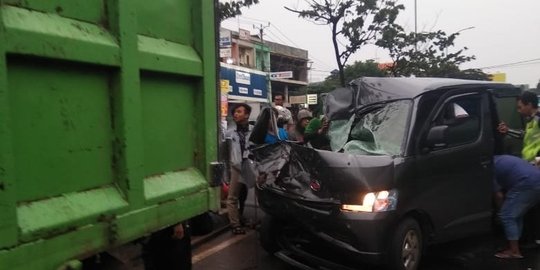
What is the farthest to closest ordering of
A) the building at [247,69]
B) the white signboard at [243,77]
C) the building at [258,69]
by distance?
the white signboard at [243,77] < the building at [247,69] < the building at [258,69]

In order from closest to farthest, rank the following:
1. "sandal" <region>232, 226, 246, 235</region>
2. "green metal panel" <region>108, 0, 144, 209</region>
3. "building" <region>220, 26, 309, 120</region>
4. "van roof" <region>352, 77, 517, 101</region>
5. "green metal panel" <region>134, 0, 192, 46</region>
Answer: "green metal panel" <region>108, 0, 144, 209</region>
"green metal panel" <region>134, 0, 192, 46</region>
"van roof" <region>352, 77, 517, 101</region>
"sandal" <region>232, 226, 246, 235</region>
"building" <region>220, 26, 309, 120</region>

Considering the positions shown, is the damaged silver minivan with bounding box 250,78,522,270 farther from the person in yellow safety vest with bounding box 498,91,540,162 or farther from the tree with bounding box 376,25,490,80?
the tree with bounding box 376,25,490,80

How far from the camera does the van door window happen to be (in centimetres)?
482

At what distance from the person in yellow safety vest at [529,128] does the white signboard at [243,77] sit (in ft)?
101

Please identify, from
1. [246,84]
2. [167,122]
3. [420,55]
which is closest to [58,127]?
[167,122]

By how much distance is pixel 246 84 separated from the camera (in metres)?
37.2

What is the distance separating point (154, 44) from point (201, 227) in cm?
135

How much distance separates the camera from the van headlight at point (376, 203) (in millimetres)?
4098

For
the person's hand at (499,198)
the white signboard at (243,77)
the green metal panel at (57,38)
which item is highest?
the white signboard at (243,77)

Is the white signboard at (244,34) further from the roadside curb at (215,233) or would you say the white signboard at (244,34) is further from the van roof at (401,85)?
the van roof at (401,85)

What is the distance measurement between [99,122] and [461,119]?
3.90 m

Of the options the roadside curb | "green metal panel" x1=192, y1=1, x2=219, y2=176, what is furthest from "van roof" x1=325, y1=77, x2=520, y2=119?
"green metal panel" x1=192, y1=1, x2=219, y2=176

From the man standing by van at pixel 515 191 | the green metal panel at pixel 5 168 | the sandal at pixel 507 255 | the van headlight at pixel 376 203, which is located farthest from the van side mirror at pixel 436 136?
the green metal panel at pixel 5 168

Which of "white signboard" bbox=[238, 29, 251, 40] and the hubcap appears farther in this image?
"white signboard" bbox=[238, 29, 251, 40]
